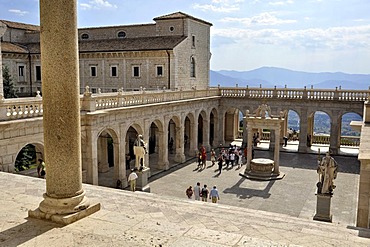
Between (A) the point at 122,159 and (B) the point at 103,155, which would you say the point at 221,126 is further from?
(A) the point at 122,159

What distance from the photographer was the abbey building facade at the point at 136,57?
39031mm

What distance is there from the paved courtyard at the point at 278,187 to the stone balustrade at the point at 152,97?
19.2 feet

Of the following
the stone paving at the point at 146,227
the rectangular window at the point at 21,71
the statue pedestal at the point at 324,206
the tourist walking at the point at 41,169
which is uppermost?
the rectangular window at the point at 21,71

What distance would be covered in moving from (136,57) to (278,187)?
21.0 m

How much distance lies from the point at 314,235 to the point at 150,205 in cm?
376

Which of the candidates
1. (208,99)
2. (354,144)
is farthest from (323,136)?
(208,99)

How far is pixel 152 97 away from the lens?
28.3 meters

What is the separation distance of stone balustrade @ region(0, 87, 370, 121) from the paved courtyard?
586 centimetres

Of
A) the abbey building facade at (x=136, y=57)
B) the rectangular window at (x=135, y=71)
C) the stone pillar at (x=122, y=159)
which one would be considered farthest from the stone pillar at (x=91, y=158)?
the rectangular window at (x=135, y=71)

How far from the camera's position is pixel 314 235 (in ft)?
25.2

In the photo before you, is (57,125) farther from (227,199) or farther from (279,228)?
(227,199)

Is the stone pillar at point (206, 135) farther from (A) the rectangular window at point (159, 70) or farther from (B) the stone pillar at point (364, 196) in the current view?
(B) the stone pillar at point (364, 196)

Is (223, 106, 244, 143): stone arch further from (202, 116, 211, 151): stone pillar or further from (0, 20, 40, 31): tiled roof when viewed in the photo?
(0, 20, 40, 31): tiled roof

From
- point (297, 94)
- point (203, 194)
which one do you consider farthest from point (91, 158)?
point (297, 94)
